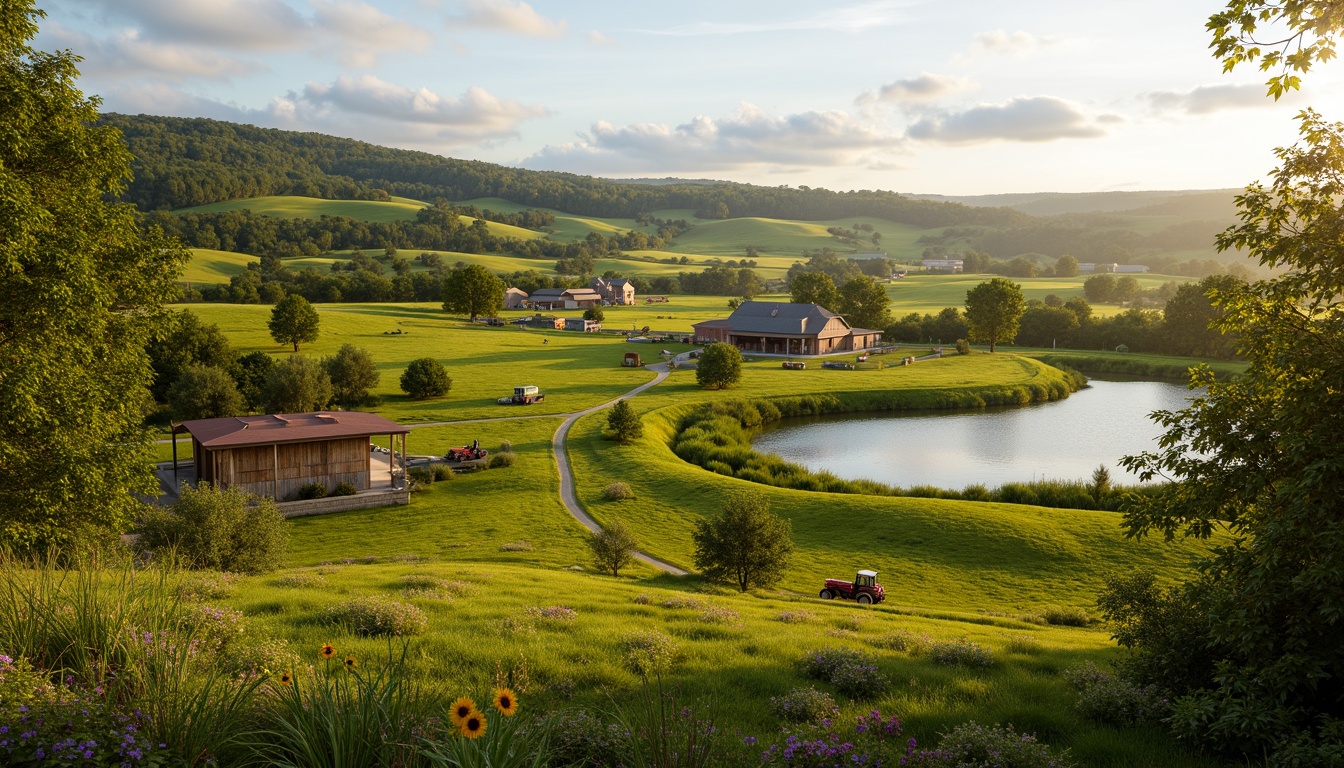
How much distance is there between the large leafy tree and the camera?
625 inches

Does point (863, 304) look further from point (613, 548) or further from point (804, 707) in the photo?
point (804, 707)

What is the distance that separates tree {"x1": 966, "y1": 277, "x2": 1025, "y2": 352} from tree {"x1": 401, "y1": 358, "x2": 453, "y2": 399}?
62.5 m

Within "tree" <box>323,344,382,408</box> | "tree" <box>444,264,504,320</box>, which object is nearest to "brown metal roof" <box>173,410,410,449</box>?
"tree" <box>323,344,382,408</box>

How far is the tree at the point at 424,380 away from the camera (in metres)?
58.5

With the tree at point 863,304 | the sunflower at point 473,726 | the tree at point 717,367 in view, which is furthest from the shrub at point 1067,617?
the tree at point 863,304

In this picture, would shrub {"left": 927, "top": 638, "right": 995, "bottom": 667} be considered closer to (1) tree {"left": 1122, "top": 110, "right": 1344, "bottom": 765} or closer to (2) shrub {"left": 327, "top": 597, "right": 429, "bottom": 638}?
(1) tree {"left": 1122, "top": 110, "right": 1344, "bottom": 765}

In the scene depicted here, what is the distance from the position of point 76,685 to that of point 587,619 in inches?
319

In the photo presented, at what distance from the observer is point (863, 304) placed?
338ft

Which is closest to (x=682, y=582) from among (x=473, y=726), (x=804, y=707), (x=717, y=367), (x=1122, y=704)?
(x=804, y=707)

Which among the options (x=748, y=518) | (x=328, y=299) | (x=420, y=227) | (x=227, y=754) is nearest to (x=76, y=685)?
(x=227, y=754)

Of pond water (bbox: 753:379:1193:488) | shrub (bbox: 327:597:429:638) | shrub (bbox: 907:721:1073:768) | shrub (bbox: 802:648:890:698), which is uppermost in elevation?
shrub (bbox: 907:721:1073:768)

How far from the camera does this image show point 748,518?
2375 centimetres

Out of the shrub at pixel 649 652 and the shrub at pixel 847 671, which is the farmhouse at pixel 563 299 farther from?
the shrub at pixel 847 671

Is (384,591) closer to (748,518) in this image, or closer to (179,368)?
(748,518)
